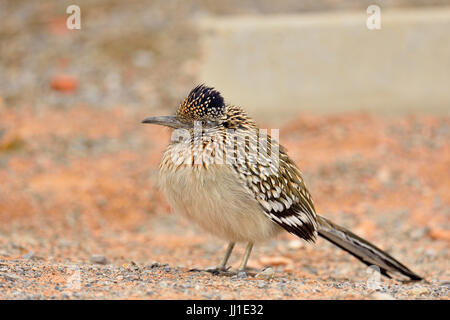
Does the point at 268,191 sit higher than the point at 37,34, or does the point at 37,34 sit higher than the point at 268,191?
the point at 37,34

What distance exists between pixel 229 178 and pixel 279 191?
54cm

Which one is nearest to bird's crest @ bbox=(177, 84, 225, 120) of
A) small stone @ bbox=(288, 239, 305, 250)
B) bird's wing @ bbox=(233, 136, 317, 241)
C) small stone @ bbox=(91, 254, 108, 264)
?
bird's wing @ bbox=(233, 136, 317, 241)

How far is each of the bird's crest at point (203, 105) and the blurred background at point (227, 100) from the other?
5.89ft

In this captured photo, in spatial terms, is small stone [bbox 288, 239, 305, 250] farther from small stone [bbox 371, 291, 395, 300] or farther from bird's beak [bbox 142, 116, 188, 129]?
small stone [bbox 371, 291, 395, 300]

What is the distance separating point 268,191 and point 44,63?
12.4 meters

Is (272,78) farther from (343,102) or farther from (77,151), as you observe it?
(77,151)

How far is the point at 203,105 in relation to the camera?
6000mm

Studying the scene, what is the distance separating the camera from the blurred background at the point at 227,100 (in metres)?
8.97

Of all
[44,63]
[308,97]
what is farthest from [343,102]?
[44,63]

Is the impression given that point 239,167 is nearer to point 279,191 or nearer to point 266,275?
point 279,191

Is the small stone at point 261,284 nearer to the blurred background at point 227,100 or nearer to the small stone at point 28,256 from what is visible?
the blurred background at point 227,100

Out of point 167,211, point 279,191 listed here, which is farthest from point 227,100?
point 279,191

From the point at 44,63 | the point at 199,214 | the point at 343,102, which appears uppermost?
the point at 44,63
